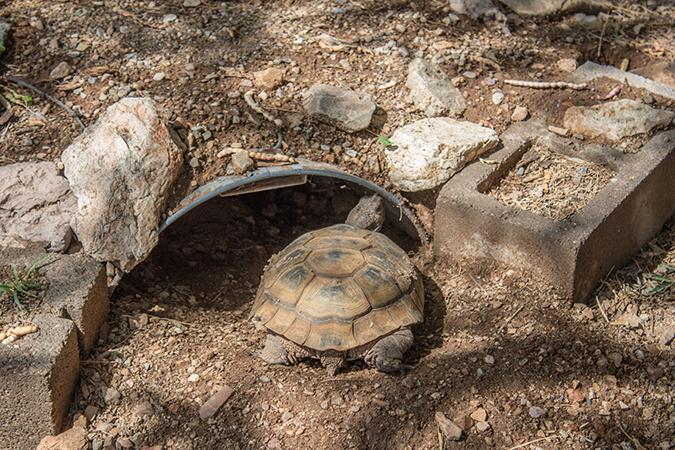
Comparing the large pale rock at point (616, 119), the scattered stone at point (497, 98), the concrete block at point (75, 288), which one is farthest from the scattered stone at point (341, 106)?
the concrete block at point (75, 288)

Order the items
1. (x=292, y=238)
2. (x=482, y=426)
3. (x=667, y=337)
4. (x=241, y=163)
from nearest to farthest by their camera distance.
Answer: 1. (x=482, y=426)
2. (x=667, y=337)
3. (x=241, y=163)
4. (x=292, y=238)

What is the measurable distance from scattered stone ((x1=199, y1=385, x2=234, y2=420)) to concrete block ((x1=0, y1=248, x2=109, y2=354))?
2.12ft

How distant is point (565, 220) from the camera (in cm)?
391

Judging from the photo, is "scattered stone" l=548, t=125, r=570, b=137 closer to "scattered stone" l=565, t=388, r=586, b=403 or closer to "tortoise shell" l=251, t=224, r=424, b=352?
"tortoise shell" l=251, t=224, r=424, b=352

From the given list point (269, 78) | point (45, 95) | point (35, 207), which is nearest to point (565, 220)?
point (269, 78)

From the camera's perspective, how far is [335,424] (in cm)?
345

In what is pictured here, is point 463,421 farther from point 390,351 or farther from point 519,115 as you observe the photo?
point 519,115

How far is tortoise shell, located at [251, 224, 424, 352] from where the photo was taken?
3686 mm

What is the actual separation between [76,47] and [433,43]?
227 centimetres

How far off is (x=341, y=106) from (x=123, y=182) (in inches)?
53.4

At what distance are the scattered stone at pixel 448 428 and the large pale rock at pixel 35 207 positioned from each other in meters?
1.95

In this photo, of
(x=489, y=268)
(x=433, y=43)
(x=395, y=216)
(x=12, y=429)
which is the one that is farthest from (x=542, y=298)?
(x=12, y=429)

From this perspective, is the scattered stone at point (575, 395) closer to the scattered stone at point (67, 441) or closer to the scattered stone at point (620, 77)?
the scattered stone at point (67, 441)

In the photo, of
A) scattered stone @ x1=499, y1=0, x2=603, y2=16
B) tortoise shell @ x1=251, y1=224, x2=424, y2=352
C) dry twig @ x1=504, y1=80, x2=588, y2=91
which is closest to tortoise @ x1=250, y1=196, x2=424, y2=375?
tortoise shell @ x1=251, y1=224, x2=424, y2=352
